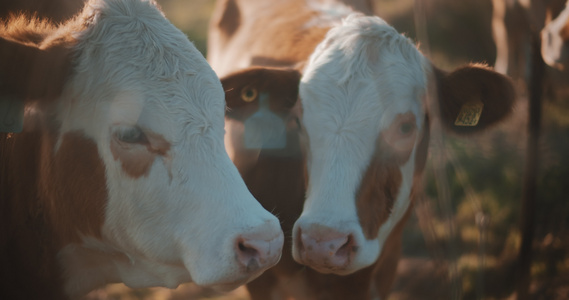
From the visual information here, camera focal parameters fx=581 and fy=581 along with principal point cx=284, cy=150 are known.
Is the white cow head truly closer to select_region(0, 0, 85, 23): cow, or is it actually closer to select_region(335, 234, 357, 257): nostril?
select_region(335, 234, 357, 257): nostril

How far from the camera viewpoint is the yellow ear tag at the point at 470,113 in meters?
3.19

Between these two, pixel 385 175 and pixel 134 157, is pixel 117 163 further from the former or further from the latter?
pixel 385 175

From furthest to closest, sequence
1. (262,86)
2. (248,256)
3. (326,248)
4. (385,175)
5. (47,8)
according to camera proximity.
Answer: (262,86), (385,175), (47,8), (326,248), (248,256)

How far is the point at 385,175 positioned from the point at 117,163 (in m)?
1.33

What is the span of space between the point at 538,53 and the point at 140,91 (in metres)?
3.13

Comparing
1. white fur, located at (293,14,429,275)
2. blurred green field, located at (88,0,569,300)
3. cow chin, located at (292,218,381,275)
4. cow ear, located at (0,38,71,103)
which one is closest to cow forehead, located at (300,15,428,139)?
white fur, located at (293,14,429,275)

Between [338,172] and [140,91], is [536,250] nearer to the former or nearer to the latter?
[338,172]

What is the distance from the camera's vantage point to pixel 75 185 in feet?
7.34

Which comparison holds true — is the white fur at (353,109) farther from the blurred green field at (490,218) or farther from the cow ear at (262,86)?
the blurred green field at (490,218)

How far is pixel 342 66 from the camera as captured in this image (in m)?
2.98

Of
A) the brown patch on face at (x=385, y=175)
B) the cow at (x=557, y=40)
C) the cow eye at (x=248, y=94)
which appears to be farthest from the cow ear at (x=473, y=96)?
the cow eye at (x=248, y=94)

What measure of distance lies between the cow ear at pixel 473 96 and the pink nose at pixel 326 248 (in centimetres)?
108

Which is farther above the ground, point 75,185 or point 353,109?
point 353,109

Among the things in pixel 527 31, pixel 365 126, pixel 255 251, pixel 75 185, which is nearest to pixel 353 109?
pixel 365 126
